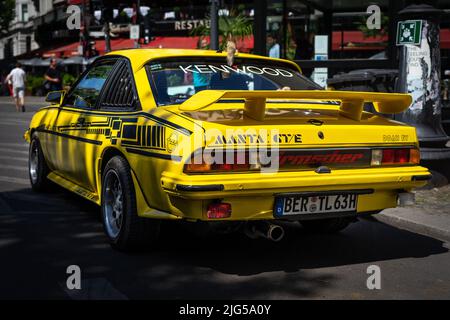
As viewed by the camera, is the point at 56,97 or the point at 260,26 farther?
the point at 260,26

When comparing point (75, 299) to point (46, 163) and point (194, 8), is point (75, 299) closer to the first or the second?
point (46, 163)

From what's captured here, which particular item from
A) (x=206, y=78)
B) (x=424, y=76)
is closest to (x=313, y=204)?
(x=206, y=78)

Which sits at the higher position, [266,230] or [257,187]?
[257,187]

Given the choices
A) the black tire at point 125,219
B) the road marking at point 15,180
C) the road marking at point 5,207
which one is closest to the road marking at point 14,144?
the road marking at point 15,180

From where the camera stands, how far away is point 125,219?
4605 millimetres

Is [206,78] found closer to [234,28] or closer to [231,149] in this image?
[231,149]

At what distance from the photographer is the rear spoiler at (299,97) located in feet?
12.9

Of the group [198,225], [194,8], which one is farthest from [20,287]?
[194,8]

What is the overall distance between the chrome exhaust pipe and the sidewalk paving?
1.84m

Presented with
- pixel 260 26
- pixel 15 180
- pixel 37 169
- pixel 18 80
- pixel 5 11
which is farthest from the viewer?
pixel 5 11

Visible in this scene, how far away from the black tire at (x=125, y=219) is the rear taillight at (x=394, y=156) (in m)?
1.60

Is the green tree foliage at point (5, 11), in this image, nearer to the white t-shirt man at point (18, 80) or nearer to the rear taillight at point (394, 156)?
the white t-shirt man at point (18, 80)

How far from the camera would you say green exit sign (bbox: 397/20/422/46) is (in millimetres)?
7359

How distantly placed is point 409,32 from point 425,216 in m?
2.44
